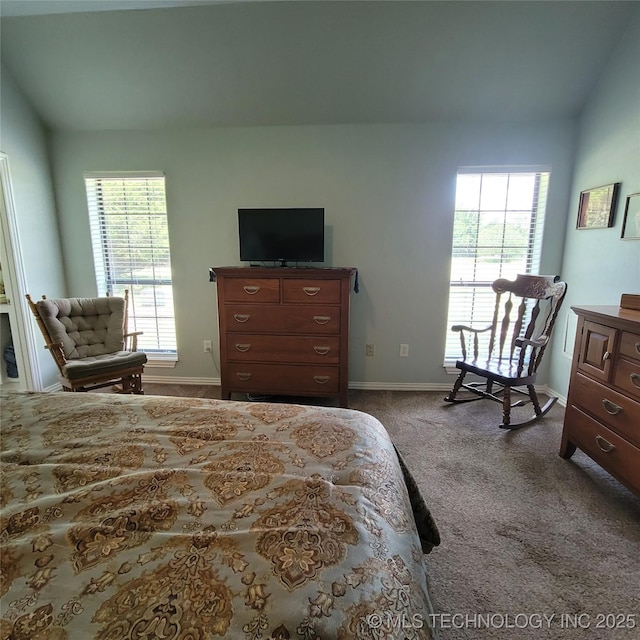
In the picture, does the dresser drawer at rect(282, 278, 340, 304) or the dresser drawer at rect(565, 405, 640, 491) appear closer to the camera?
the dresser drawer at rect(565, 405, 640, 491)

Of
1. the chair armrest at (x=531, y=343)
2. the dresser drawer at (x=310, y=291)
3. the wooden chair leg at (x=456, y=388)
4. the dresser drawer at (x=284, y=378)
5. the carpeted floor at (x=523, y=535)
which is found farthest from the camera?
the wooden chair leg at (x=456, y=388)

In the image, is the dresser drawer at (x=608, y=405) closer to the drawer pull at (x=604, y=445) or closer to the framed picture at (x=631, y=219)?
the drawer pull at (x=604, y=445)

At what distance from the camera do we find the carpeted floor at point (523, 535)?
1.22 m

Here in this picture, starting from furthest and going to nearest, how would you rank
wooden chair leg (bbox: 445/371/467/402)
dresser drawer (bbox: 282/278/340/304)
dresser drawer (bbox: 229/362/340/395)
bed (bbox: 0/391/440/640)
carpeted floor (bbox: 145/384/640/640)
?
1. wooden chair leg (bbox: 445/371/467/402)
2. dresser drawer (bbox: 229/362/340/395)
3. dresser drawer (bbox: 282/278/340/304)
4. carpeted floor (bbox: 145/384/640/640)
5. bed (bbox: 0/391/440/640)

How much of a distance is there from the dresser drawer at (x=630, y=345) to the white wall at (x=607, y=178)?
2.47 feet

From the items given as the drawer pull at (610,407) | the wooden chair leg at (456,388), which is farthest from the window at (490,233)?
the drawer pull at (610,407)

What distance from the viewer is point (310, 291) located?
2.62m

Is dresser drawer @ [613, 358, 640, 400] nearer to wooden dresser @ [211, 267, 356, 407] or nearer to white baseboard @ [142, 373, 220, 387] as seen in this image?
wooden dresser @ [211, 267, 356, 407]

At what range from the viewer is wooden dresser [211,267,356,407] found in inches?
103

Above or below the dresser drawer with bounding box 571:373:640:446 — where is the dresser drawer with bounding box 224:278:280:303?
above

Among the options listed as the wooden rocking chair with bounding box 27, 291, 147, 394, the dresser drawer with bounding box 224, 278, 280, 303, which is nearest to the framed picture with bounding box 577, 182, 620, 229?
the dresser drawer with bounding box 224, 278, 280, 303

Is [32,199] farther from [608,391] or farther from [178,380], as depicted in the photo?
[608,391]

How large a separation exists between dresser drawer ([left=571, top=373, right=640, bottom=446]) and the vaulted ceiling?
2123 millimetres

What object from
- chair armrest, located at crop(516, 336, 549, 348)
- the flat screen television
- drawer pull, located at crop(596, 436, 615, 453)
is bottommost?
drawer pull, located at crop(596, 436, 615, 453)
